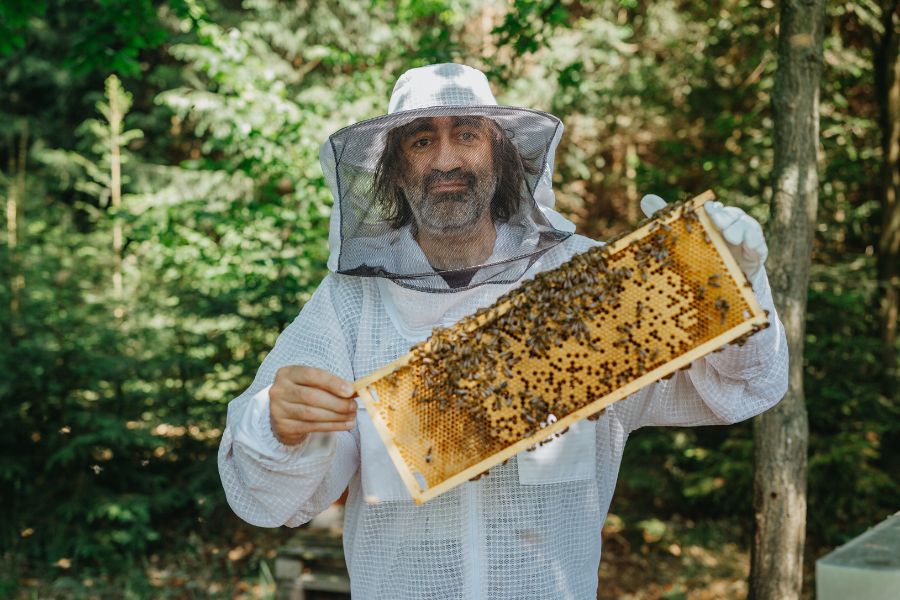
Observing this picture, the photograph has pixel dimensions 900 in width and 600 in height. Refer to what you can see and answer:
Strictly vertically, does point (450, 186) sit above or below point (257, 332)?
above

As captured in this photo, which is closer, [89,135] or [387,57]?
[387,57]

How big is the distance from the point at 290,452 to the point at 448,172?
0.97 m

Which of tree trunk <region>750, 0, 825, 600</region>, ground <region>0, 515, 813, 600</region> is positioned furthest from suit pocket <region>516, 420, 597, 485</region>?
ground <region>0, 515, 813, 600</region>

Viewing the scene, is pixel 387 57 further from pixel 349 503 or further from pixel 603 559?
pixel 349 503

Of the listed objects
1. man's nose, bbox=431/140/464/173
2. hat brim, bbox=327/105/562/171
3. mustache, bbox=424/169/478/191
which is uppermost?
hat brim, bbox=327/105/562/171

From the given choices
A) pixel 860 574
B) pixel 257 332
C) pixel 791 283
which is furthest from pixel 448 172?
pixel 257 332

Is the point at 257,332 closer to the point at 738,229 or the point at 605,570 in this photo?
the point at 605,570

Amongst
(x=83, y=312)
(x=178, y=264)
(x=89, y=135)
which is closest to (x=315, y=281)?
(x=178, y=264)

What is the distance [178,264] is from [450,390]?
5.81 m

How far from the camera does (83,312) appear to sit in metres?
6.66

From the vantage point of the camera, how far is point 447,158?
7.75 ft

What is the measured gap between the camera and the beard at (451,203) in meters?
2.28

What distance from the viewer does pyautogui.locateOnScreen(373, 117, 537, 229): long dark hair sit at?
243 centimetres

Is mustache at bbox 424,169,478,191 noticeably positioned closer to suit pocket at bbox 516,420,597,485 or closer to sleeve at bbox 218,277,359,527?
sleeve at bbox 218,277,359,527
